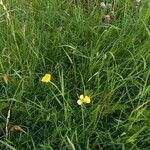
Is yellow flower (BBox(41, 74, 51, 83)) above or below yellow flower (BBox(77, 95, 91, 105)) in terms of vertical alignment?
above

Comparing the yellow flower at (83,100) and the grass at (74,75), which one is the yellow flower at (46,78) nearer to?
the grass at (74,75)

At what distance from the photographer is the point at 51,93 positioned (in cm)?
168

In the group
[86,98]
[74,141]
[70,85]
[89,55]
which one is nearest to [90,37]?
[89,55]

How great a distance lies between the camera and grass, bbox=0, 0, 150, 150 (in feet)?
5.10

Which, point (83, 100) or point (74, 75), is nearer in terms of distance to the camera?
point (83, 100)

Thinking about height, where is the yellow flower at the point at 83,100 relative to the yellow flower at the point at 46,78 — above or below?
below

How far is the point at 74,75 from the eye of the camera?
69.6 inches

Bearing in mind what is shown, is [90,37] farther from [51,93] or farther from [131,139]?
[131,139]

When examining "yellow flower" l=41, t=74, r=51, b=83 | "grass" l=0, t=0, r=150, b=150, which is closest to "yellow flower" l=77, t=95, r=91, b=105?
"grass" l=0, t=0, r=150, b=150

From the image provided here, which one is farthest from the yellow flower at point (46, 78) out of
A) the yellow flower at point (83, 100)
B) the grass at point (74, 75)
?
the yellow flower at point (83, 100)

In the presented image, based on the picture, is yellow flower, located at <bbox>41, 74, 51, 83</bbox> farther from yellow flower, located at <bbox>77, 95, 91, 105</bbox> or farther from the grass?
yellow flower, located at <bbox>77, 95, 91, 105</bbox>

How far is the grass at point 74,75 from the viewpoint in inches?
61.2

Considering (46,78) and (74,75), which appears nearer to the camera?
(46,78)

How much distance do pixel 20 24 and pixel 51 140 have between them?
0.67 m
